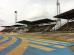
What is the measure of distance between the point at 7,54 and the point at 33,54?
1623 millimetres

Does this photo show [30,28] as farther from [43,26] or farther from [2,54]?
[2,54]

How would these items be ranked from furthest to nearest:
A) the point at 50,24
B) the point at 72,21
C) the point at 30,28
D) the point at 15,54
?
the point at 30,28, the point at 50,24, the point at 72,21, the point at 15,54

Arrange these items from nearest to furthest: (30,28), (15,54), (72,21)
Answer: (15,54) < (72,21) < (30,28)

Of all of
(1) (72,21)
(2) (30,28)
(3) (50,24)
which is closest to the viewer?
(1) (72,21)

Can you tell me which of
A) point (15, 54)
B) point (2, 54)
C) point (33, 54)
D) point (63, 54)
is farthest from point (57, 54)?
point (2, 54)

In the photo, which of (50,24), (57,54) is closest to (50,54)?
(57,54)

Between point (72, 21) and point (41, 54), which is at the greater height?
point (72, 21)

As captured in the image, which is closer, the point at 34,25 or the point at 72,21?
the point at 72,21

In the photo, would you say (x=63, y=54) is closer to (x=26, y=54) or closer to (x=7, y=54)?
(x=26, y=54)

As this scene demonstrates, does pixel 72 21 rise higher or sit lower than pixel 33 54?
higher

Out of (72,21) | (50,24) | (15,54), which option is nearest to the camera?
(15,54)

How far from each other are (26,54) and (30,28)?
83231 millimetres

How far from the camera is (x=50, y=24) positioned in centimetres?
8862

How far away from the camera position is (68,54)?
12969mm
